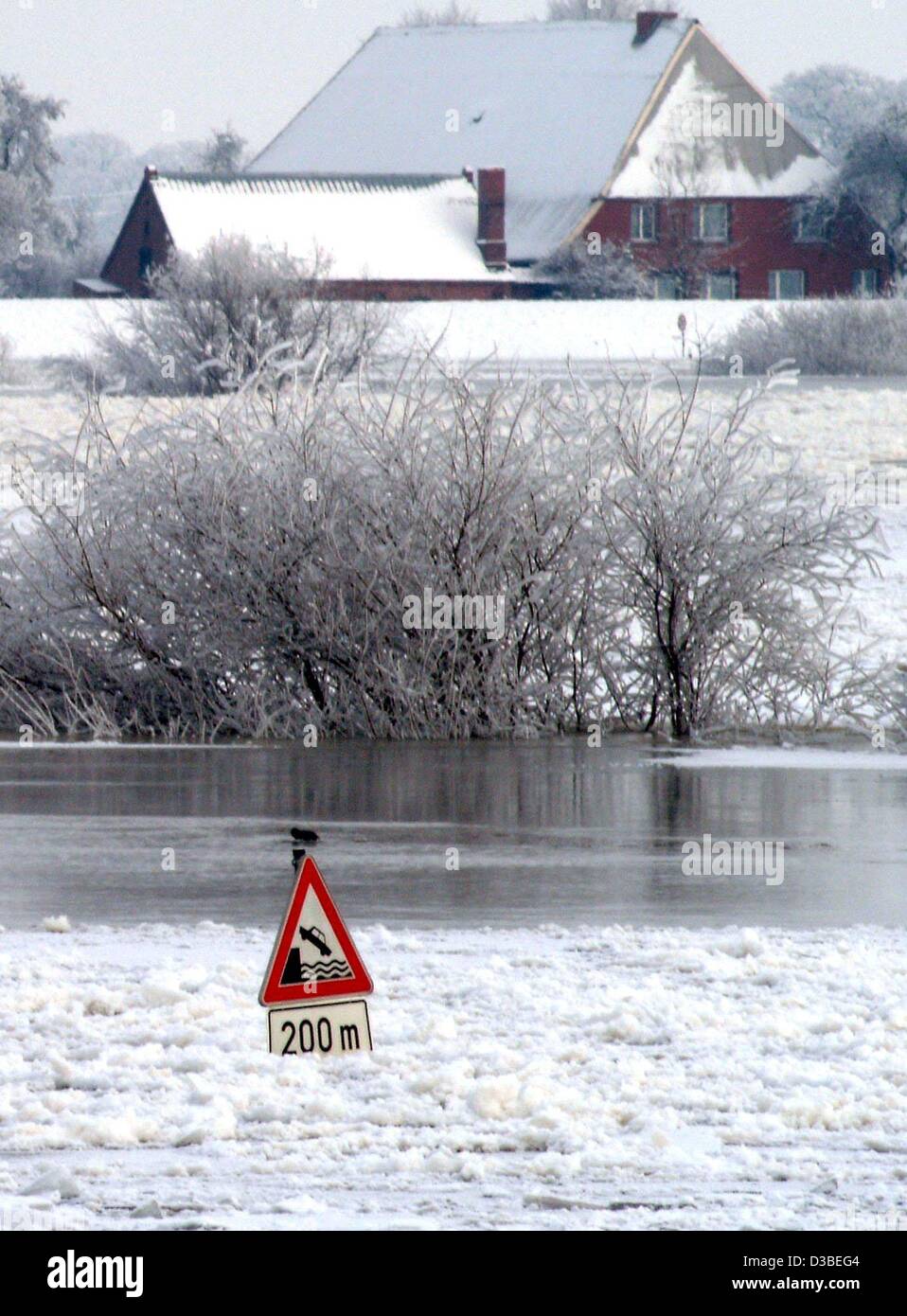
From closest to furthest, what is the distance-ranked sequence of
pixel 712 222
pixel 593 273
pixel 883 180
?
pixel 593 273
pixel 883 180
pixel 712 222

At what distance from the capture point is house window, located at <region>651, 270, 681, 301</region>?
7331cm

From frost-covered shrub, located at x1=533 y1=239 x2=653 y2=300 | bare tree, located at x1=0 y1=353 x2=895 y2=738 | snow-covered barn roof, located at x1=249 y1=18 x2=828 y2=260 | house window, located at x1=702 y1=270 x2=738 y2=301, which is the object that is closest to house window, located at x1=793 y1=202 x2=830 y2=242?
snow-covered barn roof, located at x1=249 y1=18 x2=828 y2=260

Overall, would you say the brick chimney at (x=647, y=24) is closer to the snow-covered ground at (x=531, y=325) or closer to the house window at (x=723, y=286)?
the house window at (x=723, y=286)

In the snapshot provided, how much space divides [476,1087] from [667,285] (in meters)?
68.7

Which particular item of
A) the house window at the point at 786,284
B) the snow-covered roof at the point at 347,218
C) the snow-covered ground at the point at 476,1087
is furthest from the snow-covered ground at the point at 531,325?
the snow-covered ground at the point at 476,1087

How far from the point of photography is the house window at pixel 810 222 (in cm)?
7562

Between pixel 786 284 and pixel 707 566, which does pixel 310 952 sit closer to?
pixel 707 566

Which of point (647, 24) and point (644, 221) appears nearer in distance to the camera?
point (644, 221)

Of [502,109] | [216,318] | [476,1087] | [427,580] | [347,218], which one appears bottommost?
[476,1087]

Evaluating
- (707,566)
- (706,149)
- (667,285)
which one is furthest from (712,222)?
(707,566)

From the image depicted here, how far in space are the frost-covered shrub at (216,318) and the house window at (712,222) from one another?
34.3 metres

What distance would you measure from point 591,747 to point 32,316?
1914 inches

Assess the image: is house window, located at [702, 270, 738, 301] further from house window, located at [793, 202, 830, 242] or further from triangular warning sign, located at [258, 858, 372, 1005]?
triangular warning sign, located at [258, 858, 372, 1005]

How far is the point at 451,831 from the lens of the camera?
12.0 meters
